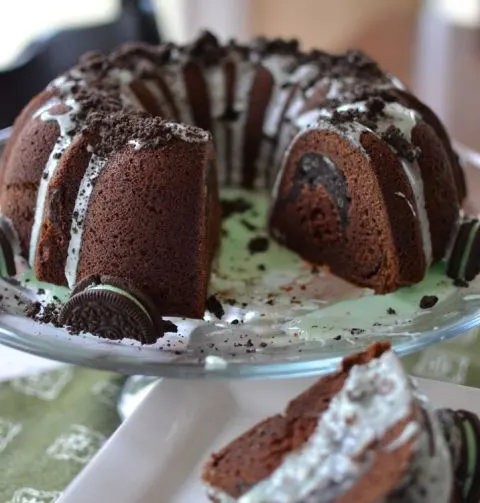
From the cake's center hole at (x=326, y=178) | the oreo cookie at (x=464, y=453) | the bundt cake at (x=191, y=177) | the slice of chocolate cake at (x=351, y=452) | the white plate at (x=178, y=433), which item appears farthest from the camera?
the cake's center hole at (x=326, y=178)

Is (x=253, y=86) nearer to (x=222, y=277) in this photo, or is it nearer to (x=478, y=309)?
(x=222, y=277)

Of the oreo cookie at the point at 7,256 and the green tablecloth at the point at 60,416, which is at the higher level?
the oreo cookie at the point at 7,256

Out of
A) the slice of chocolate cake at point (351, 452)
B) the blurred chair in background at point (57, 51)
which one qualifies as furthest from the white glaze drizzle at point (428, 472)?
the blurred chair in background at point (57, 51)

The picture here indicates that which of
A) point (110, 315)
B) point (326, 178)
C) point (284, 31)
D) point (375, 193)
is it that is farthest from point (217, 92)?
point (284, 31)

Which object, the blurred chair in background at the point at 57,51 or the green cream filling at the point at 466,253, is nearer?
the green cream filling at the point at 466,253

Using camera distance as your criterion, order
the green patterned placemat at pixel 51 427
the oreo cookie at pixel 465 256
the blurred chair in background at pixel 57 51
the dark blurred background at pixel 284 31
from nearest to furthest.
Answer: the green patterned placemat at pixel 51 427, the oreo cookie at pixel 465 256, the blurred chair in background at pixel 57 51, the dark blurred background at pixel 284 31

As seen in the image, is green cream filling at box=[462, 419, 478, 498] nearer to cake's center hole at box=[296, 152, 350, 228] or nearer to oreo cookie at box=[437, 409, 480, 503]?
oreo cookie at box=[437, 409, 480, 503]

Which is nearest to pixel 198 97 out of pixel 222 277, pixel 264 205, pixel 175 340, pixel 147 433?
pixel 264 205

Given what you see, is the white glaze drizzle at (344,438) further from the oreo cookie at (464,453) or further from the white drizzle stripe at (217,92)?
the white drizzle stripe at (217,92)
